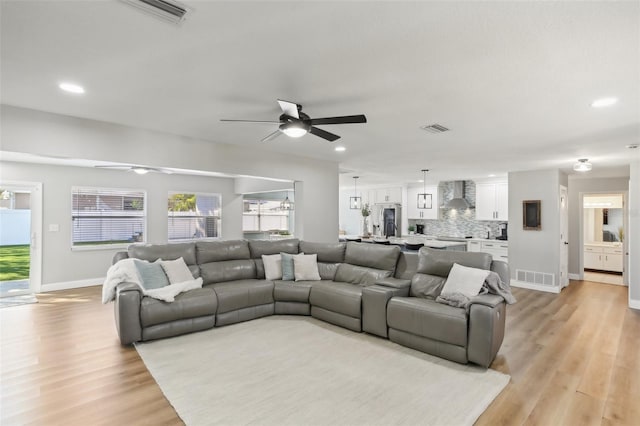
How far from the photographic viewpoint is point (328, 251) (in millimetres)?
5191

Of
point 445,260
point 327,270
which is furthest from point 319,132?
point 327,270

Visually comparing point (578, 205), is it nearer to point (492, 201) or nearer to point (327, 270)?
point (492, 201)

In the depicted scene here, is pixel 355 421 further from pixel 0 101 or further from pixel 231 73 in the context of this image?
pixel 0 101

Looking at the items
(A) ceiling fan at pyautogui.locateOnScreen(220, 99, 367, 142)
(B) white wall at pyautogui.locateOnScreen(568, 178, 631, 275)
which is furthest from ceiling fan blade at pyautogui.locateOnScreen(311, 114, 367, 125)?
(B) white wall at pyautogui.locateOnScreen(568, 178, 631, 275)

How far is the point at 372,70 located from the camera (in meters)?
2.48

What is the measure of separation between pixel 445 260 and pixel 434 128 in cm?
162

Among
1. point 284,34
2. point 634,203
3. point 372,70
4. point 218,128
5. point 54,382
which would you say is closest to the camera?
point 284,34

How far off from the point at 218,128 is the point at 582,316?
5.99 m

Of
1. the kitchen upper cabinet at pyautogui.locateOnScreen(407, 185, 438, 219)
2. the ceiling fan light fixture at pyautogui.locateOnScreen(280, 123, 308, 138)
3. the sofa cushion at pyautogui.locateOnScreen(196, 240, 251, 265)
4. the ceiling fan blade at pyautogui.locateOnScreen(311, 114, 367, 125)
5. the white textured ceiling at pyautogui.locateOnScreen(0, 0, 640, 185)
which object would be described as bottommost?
the sofa cushion at pyautogui.locateOnScreen(196, 240, 251, 265)

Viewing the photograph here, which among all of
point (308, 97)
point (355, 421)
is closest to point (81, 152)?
point (308, 97)

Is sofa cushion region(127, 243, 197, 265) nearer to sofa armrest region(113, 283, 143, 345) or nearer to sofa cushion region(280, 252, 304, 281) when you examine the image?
sofa armrest region(113, 283, 143, 345)

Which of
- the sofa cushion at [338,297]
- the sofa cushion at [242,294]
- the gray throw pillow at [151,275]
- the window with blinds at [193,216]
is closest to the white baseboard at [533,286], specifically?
the sofa cushion at [338,297]

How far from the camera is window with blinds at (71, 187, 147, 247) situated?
6.59 meters

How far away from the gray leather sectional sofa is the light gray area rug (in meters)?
0.20
